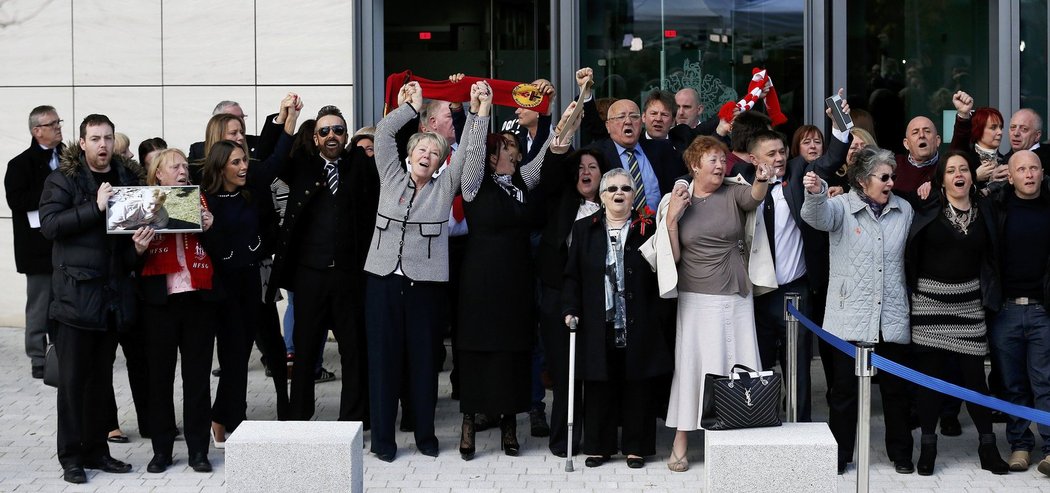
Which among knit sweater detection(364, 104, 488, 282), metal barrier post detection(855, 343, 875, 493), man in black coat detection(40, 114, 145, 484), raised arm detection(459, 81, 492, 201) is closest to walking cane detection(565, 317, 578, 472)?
knit sweater detection(364, 104, 488, 282)

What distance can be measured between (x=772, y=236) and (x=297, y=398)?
3124 mm

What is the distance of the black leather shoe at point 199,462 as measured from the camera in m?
7.92

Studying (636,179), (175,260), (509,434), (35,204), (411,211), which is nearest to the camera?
(175,260)

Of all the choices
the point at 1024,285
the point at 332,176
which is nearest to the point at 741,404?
the point at 1024,285

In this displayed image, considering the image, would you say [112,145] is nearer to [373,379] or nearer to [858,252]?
[373,379]

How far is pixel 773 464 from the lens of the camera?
6520mm

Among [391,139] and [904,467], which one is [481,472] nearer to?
[391,139]

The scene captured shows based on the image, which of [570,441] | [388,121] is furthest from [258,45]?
[570,441]

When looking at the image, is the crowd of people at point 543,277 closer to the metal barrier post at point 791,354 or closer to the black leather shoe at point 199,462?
the black leather shoe at point 199,462

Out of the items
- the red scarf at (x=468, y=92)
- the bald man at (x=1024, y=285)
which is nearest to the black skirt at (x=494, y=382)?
the red scarf at (x=468, y=92)

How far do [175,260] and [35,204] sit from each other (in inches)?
125

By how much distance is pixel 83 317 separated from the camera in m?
7.56

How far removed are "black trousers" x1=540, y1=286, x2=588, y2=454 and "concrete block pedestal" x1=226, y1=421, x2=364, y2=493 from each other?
178cm

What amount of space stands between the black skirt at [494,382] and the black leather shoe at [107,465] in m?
2.01
